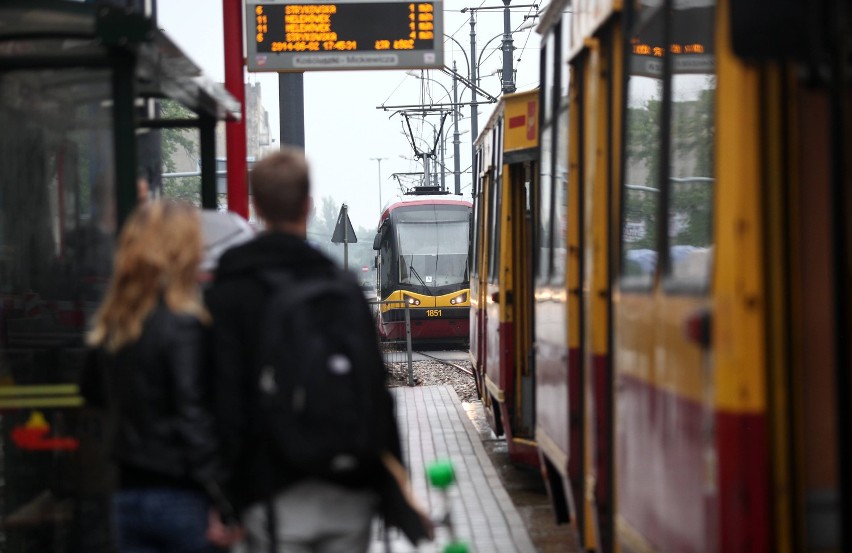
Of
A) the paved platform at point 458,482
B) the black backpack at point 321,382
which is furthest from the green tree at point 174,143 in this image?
the black backpack at point 321,382

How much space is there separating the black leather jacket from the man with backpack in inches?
2.4

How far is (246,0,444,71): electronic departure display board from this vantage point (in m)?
12.9

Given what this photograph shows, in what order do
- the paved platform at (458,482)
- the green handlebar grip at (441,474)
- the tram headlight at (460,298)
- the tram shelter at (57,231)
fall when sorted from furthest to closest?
the tram headlight at (460,298) → the paved platform at (458,482) → the tram shelter at (57,231) → the green handlebar grip at (441,474)

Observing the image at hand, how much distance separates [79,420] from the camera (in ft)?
18.1

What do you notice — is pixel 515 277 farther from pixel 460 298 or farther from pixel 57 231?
pixel 460 298

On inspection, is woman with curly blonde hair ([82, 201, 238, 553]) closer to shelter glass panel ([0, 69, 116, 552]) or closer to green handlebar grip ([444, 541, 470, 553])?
green handlebar grip ([444, 541, 470, 553])

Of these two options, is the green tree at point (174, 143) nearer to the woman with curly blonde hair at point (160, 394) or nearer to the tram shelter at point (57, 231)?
the tram shelter at point (57, 231)

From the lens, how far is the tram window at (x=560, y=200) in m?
6.84

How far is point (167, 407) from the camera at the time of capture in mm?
3439

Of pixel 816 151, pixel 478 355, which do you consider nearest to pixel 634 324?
pixel 816 151

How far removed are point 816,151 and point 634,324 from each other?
1.19 meters

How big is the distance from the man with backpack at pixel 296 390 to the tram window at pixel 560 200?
331 centimetres

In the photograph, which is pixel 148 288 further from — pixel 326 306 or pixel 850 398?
pixel 850 398

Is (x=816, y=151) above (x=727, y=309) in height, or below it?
above
